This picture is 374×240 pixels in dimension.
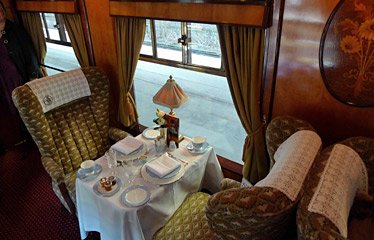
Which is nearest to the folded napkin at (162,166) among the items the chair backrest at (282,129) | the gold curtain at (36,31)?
the chair backrest at (282,129)

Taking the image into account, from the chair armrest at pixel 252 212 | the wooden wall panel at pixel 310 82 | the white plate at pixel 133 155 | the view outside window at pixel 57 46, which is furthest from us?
the view outside window at pixel 57 46

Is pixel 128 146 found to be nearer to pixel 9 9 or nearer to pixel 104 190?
pixel 104 190

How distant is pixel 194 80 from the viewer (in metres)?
2.69

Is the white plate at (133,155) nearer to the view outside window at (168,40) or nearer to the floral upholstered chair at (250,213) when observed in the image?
the view outside window at (168,40)

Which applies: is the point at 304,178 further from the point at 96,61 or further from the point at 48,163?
the point at 96,61

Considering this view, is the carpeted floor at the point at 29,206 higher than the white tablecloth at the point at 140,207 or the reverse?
the reverse

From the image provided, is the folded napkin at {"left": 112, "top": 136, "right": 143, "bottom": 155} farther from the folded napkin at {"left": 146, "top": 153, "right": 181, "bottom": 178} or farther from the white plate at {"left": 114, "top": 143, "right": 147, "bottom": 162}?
the folded napkin at {"left": 146, "top": 153, "right": 181, "bottom": 178}

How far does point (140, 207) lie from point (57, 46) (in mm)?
2943

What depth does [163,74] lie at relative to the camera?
284 cm

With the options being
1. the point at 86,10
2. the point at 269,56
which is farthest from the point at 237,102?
the point at 86,10

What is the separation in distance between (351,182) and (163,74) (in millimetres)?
2064

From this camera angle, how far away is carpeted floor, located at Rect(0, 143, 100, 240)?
7.39 ft

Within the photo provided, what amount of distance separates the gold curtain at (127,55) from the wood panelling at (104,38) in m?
0.14

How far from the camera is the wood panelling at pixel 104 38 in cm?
246
